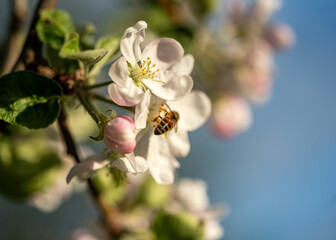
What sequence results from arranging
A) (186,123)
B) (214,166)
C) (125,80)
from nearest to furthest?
(125,80)
(186,123)
(214,166)

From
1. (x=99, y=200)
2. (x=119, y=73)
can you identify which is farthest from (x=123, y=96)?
(x=99, y=200)

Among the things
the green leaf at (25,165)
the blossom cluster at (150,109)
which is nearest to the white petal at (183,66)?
the blossom cluster at (150,109)

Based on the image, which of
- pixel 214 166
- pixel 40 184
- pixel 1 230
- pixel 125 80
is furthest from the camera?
pixel 214 166

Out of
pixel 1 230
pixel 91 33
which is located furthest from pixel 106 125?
pixel 1 230

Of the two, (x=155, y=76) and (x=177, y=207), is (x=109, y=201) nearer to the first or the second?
(x=177, y=207)

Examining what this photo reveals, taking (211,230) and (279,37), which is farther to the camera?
(279,37)

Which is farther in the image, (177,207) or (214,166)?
(214,166)

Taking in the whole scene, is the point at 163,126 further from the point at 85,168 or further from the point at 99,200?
the point at 99,200

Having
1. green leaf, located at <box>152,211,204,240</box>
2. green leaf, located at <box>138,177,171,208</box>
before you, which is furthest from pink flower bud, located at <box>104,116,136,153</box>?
green leaf, located at <box>138,177,171,208</box>
